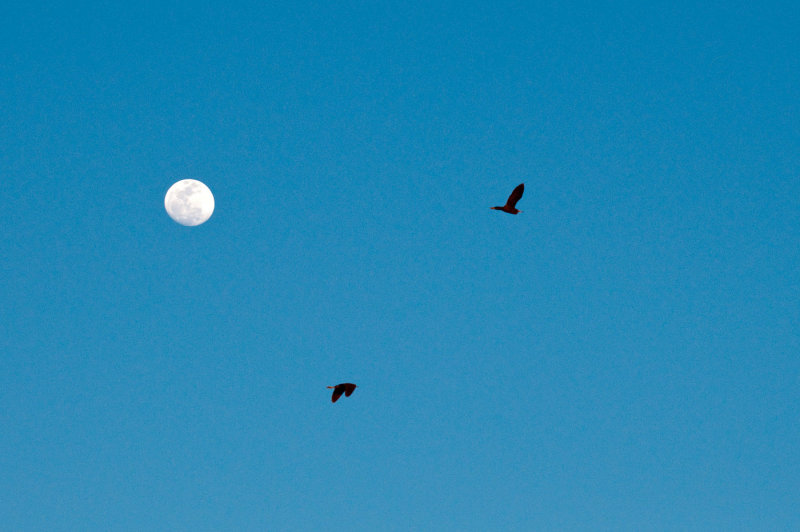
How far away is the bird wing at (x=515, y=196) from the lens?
90438 millimetres

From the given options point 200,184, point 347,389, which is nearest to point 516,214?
point 347,389

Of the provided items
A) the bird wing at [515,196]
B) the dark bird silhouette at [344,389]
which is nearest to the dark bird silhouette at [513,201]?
the bird wing at [515,196]

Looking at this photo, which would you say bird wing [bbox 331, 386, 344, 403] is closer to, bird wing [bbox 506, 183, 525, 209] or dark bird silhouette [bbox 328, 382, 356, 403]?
dark bird silhouette [bbox 328, 382, 356, 403]

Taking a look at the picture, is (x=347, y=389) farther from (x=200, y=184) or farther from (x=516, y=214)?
(x=200, y=184)

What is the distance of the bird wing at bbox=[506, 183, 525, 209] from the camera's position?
9044 cm

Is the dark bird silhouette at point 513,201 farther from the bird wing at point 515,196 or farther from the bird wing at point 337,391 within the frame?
the bird wing at point 337,391

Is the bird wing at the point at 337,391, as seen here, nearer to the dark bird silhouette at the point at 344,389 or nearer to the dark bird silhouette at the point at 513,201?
the dark bird silhouette at the point at 344,389

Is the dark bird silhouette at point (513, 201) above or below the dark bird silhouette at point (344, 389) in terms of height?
above

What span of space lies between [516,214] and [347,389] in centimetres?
1969

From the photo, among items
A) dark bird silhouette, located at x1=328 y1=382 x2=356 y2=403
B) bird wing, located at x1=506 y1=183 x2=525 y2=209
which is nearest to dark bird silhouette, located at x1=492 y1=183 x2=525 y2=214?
bird wing, located at x1=506 y1=183 x2=525 y2=209

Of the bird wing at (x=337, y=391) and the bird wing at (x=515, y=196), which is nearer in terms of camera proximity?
the bird wing at (x=515, y=196)

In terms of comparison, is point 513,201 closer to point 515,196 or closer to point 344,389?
point 515,196

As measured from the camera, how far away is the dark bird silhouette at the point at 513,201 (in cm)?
9031

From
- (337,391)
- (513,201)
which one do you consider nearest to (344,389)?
(337,391)
